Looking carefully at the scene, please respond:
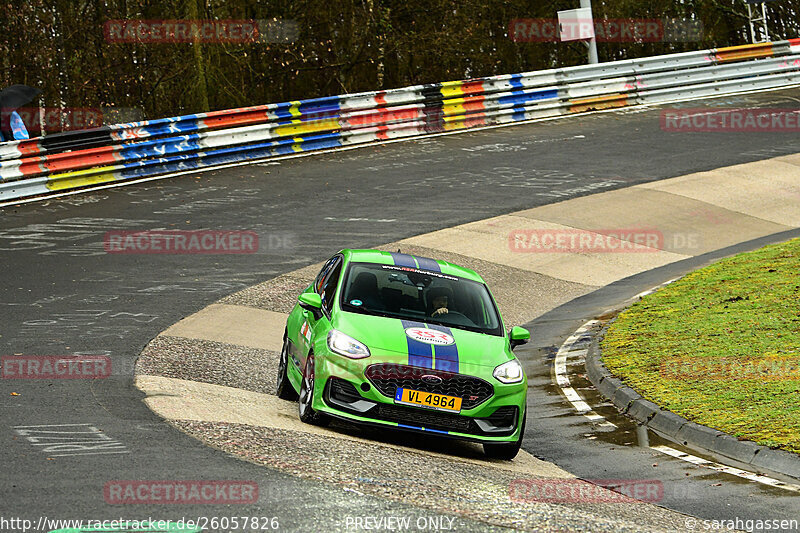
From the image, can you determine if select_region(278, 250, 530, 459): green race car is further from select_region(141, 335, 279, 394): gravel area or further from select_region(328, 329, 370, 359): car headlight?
select_region(141, 335, 279, 394): gravel area

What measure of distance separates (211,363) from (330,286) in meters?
2.26

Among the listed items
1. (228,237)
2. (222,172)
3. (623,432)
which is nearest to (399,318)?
→ (623,432)

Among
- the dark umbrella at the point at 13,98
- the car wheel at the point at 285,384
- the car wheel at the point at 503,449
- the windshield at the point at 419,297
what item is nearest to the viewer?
the car wheel at the point at 503,449

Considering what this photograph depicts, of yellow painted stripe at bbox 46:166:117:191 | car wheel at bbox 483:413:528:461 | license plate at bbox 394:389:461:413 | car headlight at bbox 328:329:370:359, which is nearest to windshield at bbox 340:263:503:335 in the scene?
car headlight at bbox 328:329:370:359

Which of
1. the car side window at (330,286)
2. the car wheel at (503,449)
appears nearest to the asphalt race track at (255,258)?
the car wheel at (503,449)

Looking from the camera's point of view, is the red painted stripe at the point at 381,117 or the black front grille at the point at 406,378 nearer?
the black front grille at the point at 406,378

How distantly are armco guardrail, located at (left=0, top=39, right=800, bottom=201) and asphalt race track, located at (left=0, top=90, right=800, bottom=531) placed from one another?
25.4 inches

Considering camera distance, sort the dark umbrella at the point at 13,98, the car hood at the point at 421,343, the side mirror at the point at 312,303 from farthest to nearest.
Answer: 1. the dark umbrella at the point at 13,98
2. the side mirror at the point at 312,303
3. the car hood at the point at 421,343

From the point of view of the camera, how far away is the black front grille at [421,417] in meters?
9.26

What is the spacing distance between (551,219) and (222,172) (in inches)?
291

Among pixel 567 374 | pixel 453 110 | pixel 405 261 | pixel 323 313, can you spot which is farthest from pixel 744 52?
pixel 323 313

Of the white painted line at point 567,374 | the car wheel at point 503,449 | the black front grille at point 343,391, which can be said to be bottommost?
the white painted line at point 567,374

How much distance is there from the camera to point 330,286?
35.4 feet

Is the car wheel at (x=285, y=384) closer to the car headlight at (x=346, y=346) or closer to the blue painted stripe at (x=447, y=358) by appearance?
the car headlight at (x=346, y=346)
